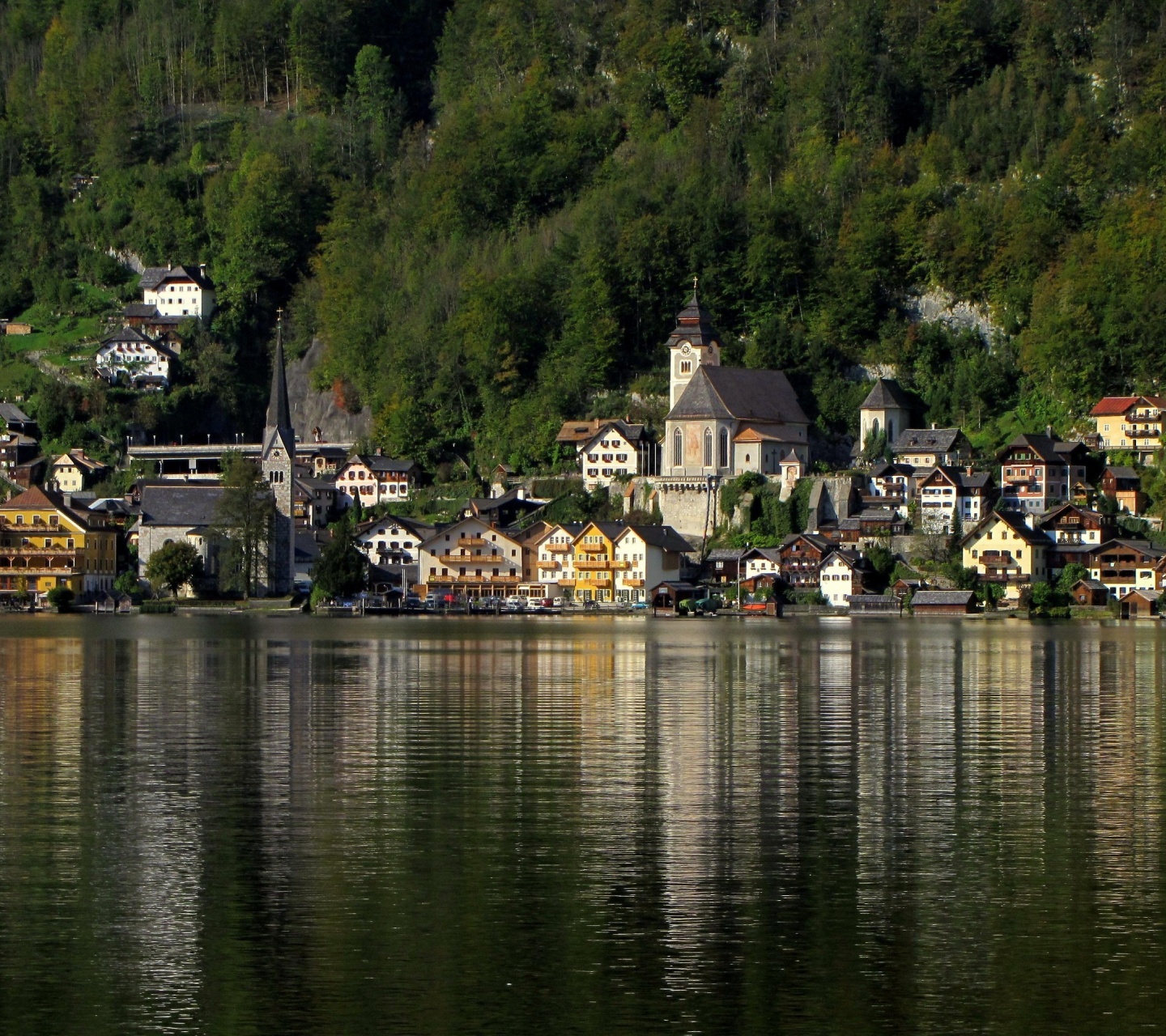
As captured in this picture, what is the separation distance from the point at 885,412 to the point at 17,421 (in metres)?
47.1

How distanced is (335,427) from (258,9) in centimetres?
4678

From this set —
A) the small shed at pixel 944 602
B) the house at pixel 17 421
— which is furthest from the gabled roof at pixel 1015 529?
the house at pixel 17 421

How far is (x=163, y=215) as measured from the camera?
139000 millimetres

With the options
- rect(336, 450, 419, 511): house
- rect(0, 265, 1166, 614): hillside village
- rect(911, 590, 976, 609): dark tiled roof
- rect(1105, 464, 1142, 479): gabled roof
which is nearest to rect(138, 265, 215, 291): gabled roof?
rect(0, 265, 1166, 614): hillside village

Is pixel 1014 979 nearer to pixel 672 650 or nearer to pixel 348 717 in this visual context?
pixel 348 717

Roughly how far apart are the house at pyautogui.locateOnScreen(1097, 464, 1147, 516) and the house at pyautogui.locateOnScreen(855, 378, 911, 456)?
10692 mm

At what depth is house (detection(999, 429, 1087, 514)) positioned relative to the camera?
95.2 meters

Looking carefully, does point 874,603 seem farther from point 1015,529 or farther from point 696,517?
point 696,517

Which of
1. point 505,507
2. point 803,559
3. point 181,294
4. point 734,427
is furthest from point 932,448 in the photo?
point 181,294

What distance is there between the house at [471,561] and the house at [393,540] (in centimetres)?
109

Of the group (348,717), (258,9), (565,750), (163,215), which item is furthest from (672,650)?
(258,9)

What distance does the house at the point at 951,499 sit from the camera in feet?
316

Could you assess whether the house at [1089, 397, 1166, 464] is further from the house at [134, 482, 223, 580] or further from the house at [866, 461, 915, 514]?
the house at [134, 482, 223, 580]

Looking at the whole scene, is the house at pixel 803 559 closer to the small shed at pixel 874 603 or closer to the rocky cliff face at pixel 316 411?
the small shed at pixel 874 603
